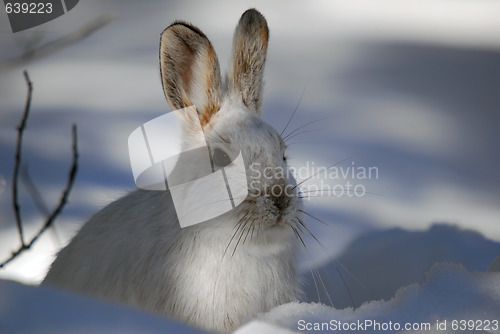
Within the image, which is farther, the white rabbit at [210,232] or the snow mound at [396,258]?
the snow mound at [396,258]

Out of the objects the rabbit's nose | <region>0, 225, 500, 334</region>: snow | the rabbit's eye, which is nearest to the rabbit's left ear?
the rabbit's eye

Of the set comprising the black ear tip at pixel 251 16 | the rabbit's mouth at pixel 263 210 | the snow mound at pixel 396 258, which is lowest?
the snow mound at pixel 396 258

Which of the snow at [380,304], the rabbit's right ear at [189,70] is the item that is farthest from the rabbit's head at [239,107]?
the snow at [380,304]

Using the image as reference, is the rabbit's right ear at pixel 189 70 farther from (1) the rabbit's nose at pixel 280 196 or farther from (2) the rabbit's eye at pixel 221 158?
(1) the rabbit's nose at pixel 280 196

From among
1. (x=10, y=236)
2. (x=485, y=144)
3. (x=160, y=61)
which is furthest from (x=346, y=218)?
(x=10, y=236)

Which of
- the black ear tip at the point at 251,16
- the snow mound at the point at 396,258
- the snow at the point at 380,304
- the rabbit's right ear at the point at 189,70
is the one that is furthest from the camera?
the snow mound at the point at 396,258

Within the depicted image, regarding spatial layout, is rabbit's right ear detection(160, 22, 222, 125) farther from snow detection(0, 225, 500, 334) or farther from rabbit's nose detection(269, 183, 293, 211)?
snow detection(0, 225, 500, 334)

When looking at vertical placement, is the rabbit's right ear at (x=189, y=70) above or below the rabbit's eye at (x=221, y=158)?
above

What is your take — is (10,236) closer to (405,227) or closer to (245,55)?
(245,55)
